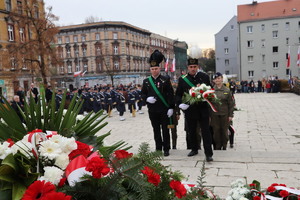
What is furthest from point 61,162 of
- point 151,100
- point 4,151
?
point 151,100

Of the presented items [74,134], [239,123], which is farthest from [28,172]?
[239,123]

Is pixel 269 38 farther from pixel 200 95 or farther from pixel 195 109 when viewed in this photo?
pixel 200 95

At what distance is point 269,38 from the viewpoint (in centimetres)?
5203

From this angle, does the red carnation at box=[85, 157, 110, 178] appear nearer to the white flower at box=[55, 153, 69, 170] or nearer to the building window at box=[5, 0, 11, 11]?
the white flower at box=[55, 153, 69, 170]

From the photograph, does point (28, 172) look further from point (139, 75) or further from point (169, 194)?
point (139, 75)

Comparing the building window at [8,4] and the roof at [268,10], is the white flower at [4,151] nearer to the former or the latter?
the building window at [8,4]

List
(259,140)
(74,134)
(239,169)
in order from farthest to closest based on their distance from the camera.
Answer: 1. (259,140)
2. (239,169)
3. (74,134)

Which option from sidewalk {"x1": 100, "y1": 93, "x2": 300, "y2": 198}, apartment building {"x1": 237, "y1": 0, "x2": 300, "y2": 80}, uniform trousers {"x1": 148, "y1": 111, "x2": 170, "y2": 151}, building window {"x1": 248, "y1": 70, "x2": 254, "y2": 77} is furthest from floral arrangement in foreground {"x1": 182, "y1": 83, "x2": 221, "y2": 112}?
building window {"x1": 248, "y1": 70, "x2": 254, "y2": 77}

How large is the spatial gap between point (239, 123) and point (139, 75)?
2145 inches

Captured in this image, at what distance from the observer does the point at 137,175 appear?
1326 mm

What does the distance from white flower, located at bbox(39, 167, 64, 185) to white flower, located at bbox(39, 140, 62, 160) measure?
7 cm

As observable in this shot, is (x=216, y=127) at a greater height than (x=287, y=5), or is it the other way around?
(x=287, y=5)

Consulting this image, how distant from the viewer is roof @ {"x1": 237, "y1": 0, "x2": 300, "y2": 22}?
2030 inches

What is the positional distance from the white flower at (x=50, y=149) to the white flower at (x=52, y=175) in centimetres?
7
